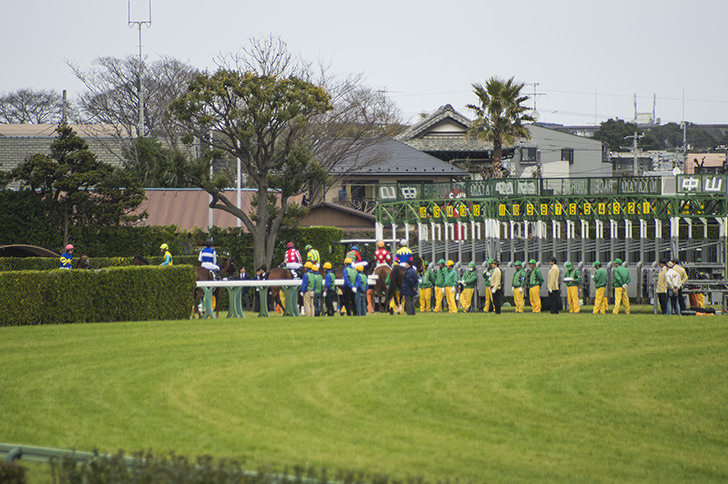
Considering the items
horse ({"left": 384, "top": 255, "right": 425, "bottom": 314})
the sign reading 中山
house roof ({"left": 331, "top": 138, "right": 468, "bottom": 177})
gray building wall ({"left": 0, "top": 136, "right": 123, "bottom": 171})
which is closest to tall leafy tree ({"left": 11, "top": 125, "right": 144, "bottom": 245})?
gray building wall ({"left": 0, "top": 136, "right": 123, "bottom": 171})

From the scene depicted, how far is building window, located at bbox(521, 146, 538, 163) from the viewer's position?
6388 centimetres

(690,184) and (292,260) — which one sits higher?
(690,184)

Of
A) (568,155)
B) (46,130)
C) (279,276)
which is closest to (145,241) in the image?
(279,276)

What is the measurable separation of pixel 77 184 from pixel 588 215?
17.8 meters

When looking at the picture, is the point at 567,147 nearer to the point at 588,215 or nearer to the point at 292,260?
the point at 588,215

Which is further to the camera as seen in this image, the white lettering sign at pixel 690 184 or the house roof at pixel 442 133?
the house roof at pixel 442 133

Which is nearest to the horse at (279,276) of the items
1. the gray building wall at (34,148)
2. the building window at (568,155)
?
the gray building wall at (34,148)

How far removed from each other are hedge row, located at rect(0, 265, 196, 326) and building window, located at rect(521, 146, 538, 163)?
4501cm

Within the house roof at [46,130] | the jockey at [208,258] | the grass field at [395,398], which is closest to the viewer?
the grass field at [395,398]

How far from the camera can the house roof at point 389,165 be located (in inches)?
2008

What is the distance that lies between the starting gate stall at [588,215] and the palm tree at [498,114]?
11496 mm

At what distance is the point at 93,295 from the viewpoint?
20.5 metres

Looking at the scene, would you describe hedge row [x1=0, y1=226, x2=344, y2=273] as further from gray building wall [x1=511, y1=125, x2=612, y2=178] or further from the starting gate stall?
gray building wall [x1=511, y1=125, x2=612, y2=178]

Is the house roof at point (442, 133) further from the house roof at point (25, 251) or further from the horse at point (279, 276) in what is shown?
the horse at point (279, 276)
